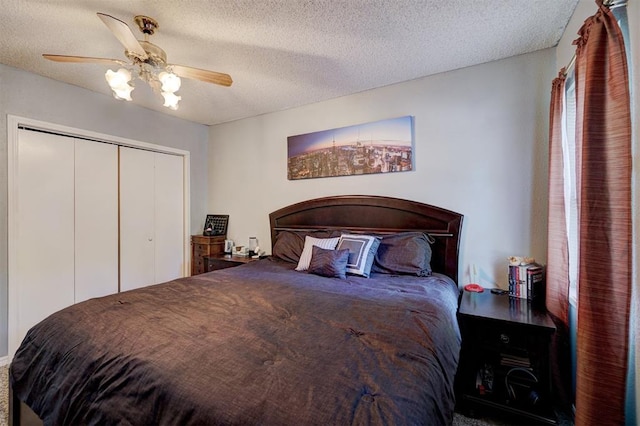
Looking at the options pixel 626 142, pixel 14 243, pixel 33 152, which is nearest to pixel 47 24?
pixel 33 152

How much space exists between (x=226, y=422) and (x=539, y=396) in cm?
184

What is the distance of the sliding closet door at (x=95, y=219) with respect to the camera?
9.70ft

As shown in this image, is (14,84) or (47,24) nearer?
(47,24)

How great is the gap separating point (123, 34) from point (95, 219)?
232 cm

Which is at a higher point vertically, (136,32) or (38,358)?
(136,32)

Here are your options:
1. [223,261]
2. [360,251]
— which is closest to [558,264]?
[360,251]

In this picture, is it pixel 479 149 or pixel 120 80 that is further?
pixel 479 149

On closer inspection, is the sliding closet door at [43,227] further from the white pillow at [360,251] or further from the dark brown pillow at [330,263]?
the white pillow at [360,251]

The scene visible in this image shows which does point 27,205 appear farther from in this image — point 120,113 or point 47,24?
point 47,24

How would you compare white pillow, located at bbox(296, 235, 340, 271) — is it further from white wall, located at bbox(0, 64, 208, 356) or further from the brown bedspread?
white wall, located at bbox(0, 64, 208, 356)

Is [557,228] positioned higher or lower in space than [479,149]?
lower

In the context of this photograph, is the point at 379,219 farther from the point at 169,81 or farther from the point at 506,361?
the point at 169,81

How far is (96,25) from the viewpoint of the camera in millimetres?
1929

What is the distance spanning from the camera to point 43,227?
2.71 m
